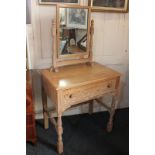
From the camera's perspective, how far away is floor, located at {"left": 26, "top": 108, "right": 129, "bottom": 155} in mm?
1826

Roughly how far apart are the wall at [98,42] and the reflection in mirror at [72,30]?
0.22 meters

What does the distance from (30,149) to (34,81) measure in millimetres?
714

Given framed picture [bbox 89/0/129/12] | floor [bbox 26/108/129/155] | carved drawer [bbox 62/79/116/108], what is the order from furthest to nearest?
framed picture [bbox 89/0/129/12] → floor [bbox 26/108/129/155] → carved drawer [bbox 62/79/116/108]

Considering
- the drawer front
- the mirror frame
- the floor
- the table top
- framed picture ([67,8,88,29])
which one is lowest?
the floor

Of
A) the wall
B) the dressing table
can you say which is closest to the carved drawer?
the dressing table

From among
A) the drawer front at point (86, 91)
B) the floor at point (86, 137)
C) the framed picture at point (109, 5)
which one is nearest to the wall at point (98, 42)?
the framed picture at point (109, 5)

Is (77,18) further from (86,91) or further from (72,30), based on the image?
(86,91)

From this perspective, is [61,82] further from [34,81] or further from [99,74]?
[34,81]

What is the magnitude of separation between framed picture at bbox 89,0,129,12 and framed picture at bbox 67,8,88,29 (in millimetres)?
209

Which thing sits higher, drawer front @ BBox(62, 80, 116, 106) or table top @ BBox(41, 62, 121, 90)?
table top @ BBox(41, 62, 121, 90)

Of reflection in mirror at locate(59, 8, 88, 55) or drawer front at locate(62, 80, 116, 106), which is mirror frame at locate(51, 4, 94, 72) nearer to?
reflection in mirror at locate(59, 8, 88, 55)
